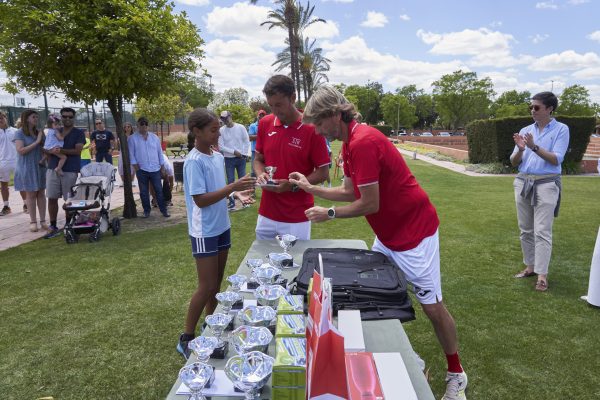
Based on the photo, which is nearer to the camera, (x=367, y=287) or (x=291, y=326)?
(x=291, y=326)

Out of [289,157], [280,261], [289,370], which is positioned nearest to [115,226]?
[289,157]

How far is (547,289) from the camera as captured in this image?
176 inches

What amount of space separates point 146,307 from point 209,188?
1.95 metres

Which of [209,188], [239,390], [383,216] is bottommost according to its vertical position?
[239,390]

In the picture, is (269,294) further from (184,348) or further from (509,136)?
(509,136)

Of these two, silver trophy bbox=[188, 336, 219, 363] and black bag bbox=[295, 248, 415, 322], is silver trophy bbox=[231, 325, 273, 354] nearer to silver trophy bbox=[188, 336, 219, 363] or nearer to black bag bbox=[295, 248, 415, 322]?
silver trophy bbox=[188, 336, 219, 363]

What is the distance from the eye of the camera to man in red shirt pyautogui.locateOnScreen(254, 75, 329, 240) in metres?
3.02

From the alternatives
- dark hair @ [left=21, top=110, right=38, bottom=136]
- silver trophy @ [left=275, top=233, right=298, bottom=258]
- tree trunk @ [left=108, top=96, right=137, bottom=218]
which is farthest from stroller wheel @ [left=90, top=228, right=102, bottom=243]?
silver trophy @ [left=275, top=233, right=298, bottom=258]

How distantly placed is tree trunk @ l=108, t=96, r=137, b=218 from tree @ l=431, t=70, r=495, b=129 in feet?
215

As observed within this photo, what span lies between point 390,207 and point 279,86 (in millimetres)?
1234

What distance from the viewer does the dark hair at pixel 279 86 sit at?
291 cm

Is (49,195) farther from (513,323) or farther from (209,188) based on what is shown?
(513,323)

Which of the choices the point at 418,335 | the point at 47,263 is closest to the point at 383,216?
the point at 418,335

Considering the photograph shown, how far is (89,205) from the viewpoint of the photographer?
6074 millimetres
